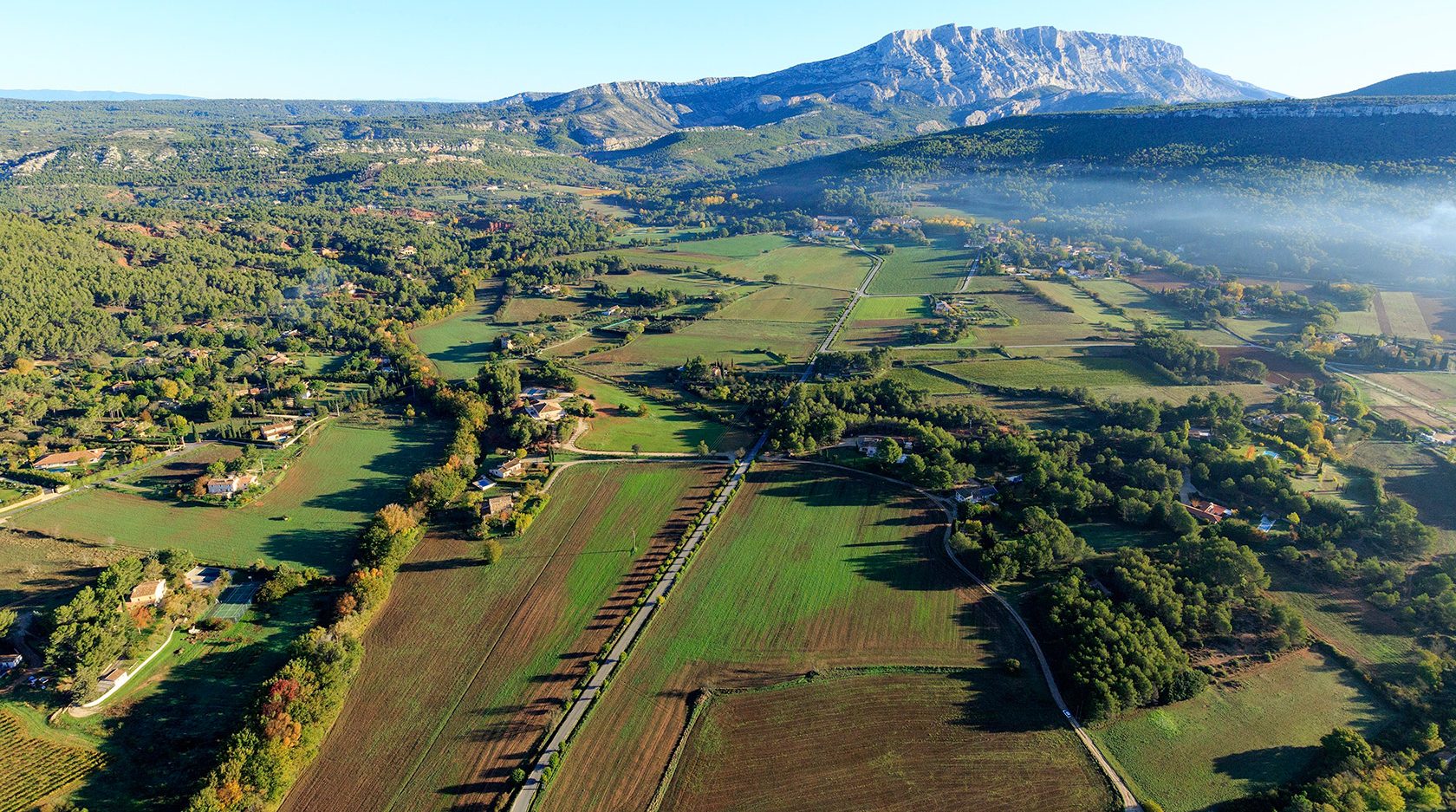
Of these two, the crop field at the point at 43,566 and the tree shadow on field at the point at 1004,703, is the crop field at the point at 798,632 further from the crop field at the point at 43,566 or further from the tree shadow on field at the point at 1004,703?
the crop field at the point at 43,566

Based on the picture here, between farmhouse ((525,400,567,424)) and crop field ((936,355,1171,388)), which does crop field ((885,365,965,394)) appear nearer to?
crop field ((936,355,1171,388))

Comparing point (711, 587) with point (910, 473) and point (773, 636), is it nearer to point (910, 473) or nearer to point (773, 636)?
point (773, 636)

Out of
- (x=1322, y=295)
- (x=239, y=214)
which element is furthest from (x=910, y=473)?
(x=239, y=214)

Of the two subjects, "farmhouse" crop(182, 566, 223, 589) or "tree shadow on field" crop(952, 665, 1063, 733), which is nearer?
"tree shadow on field" crop(952, 665, 1063, 733)

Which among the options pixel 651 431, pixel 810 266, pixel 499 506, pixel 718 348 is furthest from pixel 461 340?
pixel 810 266

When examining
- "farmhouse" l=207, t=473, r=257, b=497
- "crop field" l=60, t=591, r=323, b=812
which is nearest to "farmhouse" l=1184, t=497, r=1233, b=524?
"crop field" l=60, t=591, r=323, b=812

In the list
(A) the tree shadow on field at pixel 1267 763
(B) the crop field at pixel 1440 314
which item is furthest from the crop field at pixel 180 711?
(B) the crop field at pixel 1440 314

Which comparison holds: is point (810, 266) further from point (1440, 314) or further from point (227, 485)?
point (227, 485)
